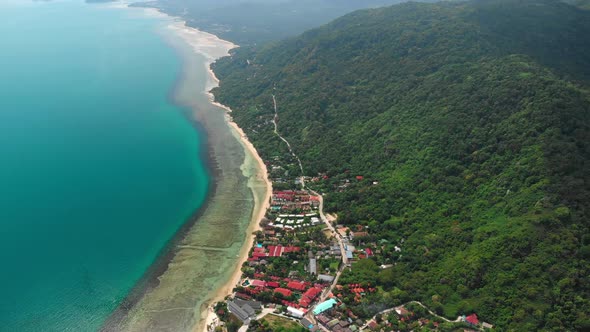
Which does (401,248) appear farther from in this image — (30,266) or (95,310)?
(30,266)

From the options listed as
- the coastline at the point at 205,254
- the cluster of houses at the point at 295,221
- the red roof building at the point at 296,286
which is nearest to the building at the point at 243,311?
the coastline at the point at 205,254

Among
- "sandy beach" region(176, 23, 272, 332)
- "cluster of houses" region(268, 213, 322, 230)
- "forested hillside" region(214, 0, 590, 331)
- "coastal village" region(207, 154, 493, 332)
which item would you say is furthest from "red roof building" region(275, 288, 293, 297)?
"cluster of houses" region(268, 213, 322, 230)

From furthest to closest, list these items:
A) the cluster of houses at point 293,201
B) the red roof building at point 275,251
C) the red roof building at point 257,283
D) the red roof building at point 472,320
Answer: the cluster of houses at point 293,201, the red roof building at point 275,251, the red roof building at point 257,283, the red roof building at point 472,320

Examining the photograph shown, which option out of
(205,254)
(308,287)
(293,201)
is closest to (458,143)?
(293,201)

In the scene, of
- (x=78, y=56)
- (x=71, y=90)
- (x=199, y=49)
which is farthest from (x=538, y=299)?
(x=78, y=56)

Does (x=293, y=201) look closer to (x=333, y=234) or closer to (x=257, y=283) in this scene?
(x=333, y=234)

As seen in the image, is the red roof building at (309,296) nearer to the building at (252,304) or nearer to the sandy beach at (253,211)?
the building at (252,304)

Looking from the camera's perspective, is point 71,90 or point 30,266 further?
point 71,90
